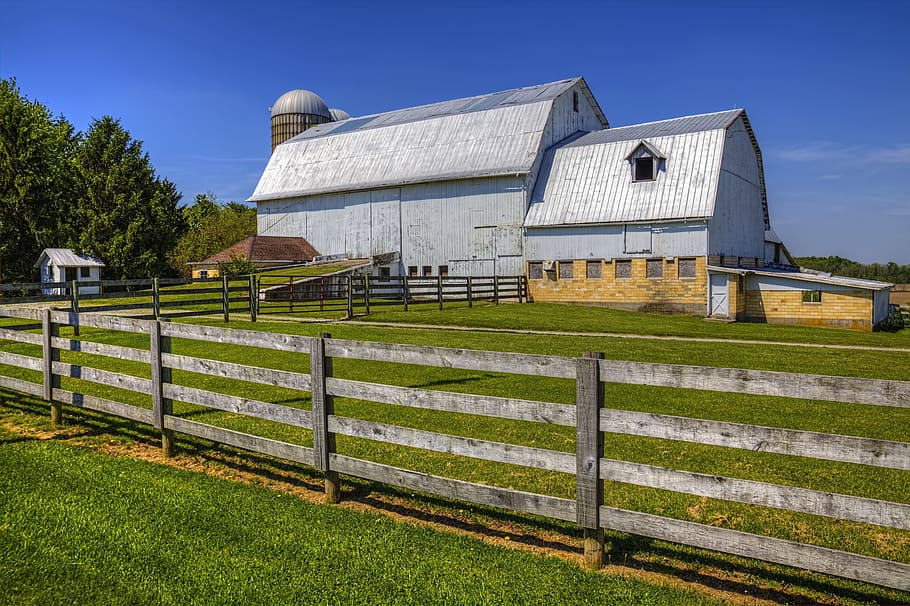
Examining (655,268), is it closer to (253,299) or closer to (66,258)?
(253,299)

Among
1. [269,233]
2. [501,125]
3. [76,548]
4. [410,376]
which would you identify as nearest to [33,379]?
[410,376]

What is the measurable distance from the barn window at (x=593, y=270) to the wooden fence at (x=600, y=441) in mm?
28225

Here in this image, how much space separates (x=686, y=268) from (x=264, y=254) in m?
24.1

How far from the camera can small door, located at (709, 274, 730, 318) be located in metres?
29.9

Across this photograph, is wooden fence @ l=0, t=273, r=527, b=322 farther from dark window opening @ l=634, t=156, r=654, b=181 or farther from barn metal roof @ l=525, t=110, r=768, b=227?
dark window opening @ l=634, t=156, r=654, b=181

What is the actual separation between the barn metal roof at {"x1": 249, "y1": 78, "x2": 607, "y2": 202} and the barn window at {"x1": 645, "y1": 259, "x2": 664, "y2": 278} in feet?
27.1

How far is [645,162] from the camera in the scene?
109 ft

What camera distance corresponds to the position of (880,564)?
12.0 feet

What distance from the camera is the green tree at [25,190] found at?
46.2 m

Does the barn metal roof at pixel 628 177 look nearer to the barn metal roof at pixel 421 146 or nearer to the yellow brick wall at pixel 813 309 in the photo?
the barn metal roof at pixel 421 146

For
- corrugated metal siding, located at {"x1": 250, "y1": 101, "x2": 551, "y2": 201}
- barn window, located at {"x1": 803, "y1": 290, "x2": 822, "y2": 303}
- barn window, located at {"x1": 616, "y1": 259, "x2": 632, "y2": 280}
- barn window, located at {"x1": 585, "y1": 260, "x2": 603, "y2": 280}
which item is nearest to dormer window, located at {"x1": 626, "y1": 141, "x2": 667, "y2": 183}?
barn window, located at {"x1": 616, "y1": 259, "x2": 632, "y2": 280}

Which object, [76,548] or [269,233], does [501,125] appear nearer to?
[269,233]

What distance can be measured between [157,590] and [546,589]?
97.6 inches

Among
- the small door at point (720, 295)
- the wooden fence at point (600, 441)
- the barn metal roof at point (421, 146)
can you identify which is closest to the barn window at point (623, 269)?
the small door at point (720, 295)
